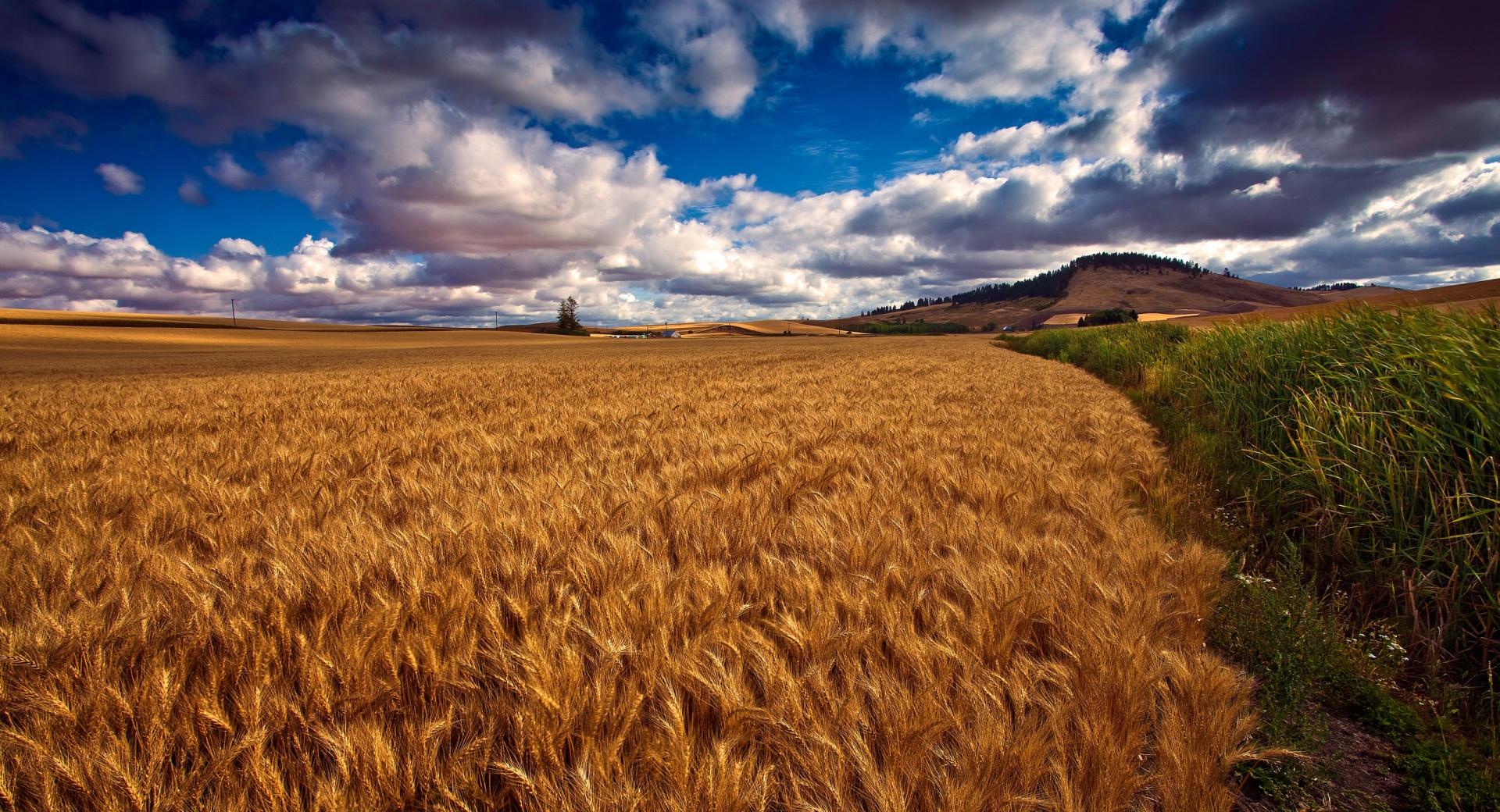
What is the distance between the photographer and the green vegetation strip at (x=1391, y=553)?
1910 mm

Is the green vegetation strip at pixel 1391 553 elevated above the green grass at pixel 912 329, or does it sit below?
below

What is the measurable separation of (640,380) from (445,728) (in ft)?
44.3

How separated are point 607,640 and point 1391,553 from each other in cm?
362

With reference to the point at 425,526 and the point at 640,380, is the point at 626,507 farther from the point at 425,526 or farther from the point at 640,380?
the point at 640,380

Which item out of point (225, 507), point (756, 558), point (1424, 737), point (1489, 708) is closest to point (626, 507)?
point (756, 558)

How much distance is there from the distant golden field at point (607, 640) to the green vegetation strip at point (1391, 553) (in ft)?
0.99

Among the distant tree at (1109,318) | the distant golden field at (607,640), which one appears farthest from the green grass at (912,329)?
the distant golden field at (607,640)

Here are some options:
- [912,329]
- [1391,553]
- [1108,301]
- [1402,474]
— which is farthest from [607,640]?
[1108,301]

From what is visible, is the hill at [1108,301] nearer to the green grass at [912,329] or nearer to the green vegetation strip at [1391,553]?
the green grass at [912,329]

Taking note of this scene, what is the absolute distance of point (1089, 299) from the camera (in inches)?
6890

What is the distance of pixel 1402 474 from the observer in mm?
3004

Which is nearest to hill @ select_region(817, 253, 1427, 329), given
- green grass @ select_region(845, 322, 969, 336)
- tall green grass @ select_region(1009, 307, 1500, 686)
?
green grass @ select_region(845, 322, 969, 336)

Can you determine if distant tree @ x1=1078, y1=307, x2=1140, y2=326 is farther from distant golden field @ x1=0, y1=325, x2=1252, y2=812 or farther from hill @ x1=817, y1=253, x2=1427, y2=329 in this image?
distant golden field @ x1=0, y1=325, x2=1252, y2=812

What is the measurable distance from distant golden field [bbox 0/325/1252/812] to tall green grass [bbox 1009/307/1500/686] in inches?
30.9
